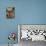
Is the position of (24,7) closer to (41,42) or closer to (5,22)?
(5,22)

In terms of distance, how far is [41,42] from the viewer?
3.00 m

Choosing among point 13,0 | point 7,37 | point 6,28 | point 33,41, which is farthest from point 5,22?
point 33,41

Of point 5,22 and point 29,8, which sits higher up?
point 29,8

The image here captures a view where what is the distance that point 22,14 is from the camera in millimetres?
3174

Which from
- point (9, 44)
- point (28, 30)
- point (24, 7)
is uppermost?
point (24, 7)

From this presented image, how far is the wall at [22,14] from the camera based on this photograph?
3.16 m

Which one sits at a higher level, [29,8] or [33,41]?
[29,8]

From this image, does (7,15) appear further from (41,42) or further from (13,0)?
(41,42)

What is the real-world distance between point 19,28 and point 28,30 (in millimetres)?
212

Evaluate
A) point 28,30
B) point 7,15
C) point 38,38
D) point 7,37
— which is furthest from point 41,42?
point 7,15

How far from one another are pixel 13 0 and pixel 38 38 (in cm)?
107

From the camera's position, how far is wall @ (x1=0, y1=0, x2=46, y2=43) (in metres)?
3.16

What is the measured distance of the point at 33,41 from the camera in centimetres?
301

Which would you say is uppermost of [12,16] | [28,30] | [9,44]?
[12,16]
